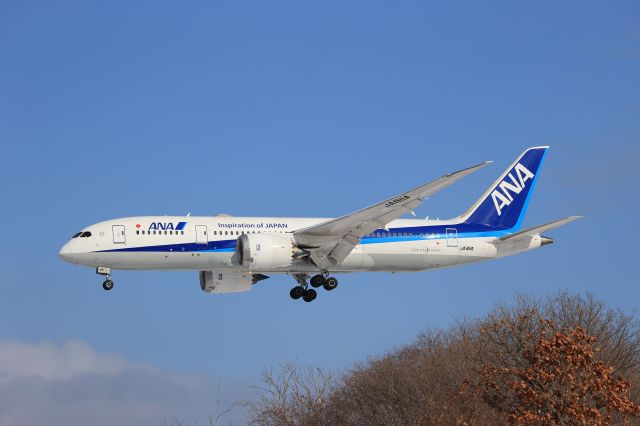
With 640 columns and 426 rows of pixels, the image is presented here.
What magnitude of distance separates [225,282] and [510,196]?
1580cm

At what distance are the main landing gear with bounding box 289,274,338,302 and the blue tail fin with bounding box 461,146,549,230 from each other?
8.07m

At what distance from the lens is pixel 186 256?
161 feet

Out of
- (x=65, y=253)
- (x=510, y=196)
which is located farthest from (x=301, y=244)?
(x=510, y=196)

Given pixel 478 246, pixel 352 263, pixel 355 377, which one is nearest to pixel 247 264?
pixel 352 263

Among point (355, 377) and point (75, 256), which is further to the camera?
point (355, 377)

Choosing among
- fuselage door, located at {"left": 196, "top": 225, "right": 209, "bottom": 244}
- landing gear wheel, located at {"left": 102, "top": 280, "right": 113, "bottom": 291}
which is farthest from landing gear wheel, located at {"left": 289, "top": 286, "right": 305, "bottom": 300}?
landing gear wheel, located at {"left": 102, "top": 280, "right": 113, "bottom": 291}

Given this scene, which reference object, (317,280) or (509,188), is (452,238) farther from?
(317,280)

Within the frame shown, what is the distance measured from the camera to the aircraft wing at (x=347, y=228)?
4727cm

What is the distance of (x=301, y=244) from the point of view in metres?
50.0

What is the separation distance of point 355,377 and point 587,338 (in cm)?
3716

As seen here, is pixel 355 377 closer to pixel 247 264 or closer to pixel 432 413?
pixel 432 413

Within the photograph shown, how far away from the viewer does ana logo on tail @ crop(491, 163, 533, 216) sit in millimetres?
57094

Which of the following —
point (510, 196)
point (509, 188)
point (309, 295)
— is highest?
point (509, 188)

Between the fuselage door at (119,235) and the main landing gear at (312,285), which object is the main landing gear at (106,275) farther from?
the main landing gear at (312,285)
